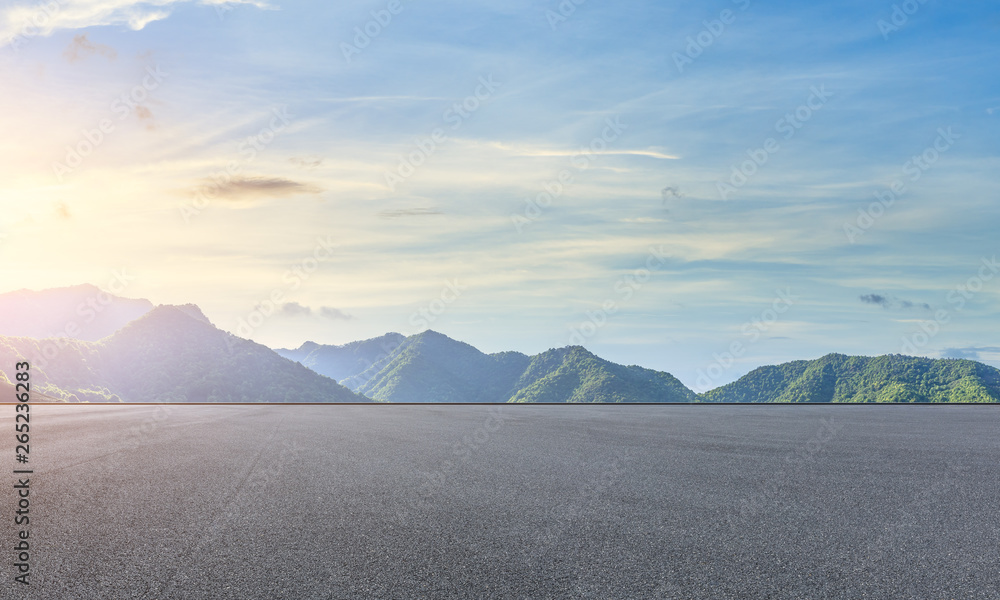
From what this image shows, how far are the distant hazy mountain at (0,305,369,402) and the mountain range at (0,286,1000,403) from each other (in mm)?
263

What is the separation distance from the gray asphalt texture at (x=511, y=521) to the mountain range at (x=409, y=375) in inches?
2147

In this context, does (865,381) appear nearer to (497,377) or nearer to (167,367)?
(497,377)

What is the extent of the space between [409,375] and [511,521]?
367 ft

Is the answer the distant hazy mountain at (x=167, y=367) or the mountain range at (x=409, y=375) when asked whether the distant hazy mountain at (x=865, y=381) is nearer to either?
the mountain range at (x=409, y=375)

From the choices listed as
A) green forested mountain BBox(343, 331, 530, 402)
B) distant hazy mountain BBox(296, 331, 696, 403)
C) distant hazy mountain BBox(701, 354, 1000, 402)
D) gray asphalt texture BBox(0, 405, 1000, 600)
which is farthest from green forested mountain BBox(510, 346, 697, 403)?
gray asphalt texture BBox(0, 405, 1000, 600)

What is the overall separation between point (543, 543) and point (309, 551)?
2430 millimetres

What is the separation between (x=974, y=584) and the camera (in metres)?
6.24

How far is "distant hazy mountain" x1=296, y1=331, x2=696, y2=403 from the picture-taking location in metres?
89.4

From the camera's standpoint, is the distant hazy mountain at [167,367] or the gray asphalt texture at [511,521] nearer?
the gray asphalt texture at [511,521]

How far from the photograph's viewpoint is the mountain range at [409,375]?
81.5 meters

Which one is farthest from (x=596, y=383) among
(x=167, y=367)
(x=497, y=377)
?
(x=167, y=367)

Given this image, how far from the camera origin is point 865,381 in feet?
272

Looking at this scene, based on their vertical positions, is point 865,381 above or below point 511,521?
above

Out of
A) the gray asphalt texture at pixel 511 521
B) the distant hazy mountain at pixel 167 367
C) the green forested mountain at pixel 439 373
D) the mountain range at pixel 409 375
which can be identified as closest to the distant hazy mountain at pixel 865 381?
the mountain range at pixel 409 375
